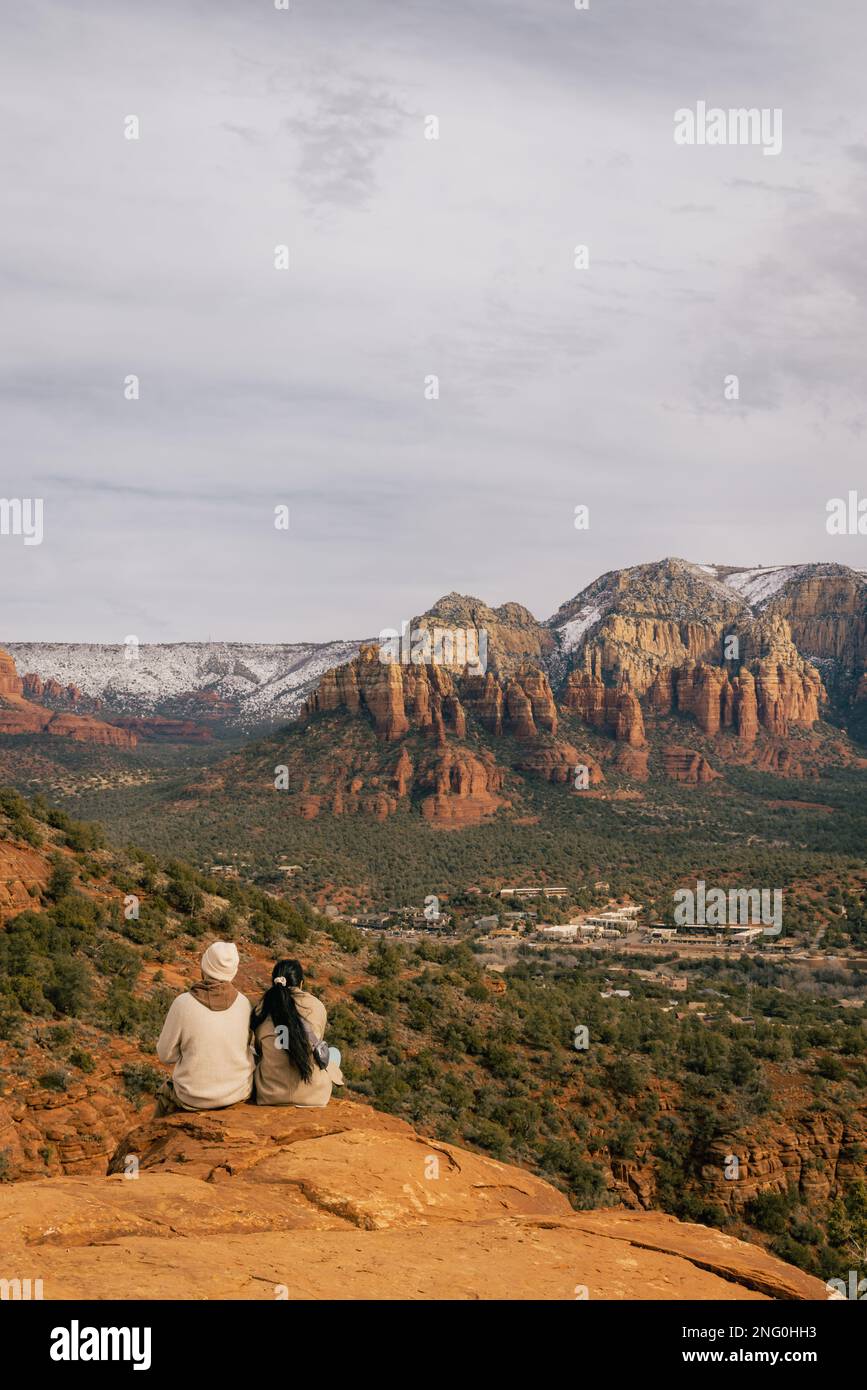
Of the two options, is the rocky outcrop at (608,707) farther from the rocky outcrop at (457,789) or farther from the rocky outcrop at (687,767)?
the rocky outcrop at (457,789)

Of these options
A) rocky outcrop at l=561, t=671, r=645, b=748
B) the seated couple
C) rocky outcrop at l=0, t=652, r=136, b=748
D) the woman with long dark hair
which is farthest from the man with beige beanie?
rocky outcrop at l=0, t=652, r=136, b=748

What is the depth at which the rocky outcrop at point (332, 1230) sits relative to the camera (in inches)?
240

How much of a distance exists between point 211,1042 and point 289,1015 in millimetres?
747

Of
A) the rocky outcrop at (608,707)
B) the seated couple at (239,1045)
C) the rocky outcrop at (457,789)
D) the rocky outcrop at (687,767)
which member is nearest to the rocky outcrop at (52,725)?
the rocky outcrop at (457,789)

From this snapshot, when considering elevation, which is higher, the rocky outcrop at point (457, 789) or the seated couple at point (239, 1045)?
the seated couple at point (239, 1045)

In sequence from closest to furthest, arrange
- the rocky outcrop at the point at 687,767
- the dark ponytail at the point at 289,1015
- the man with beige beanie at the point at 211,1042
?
1. the man with beige beanie at the point at 211,1042
2. the dark ponytail at the point at 289,1015
3. the rocky outcrop at the point at 687,767

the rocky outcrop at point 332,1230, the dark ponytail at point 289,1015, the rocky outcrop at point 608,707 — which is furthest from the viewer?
the rocky outcrop at point 608,707

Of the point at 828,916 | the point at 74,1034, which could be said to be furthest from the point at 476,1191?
the point at 828,916

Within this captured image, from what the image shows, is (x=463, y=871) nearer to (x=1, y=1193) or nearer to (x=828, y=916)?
(x=828, y=916)

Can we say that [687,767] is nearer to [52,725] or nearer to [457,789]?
[457,789]

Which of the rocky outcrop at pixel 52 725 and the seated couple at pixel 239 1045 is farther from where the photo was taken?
the rocky outcrop at pixel 52 725

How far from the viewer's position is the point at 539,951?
66750 millimetres

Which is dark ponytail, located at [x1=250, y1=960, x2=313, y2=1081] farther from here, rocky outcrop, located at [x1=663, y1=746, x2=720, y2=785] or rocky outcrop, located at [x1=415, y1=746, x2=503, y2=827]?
rocky outcrop, located at [x1=663, y1=746, x2=720, y2=785]

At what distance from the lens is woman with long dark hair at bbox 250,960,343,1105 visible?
370 inches
